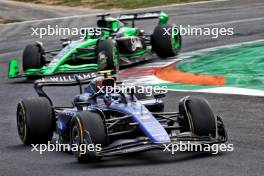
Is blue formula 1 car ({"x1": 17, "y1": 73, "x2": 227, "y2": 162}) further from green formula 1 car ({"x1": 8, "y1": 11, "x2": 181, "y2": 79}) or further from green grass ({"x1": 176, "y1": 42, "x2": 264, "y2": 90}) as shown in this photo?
green formula 1 car ({"x1": 8, "y1": 11, "x2": 181, "y2": 79})

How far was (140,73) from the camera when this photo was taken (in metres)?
19.7

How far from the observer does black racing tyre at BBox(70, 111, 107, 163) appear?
33.8ft

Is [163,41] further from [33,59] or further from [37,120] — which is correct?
[37,120]

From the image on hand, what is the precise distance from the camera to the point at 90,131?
33.9 ft

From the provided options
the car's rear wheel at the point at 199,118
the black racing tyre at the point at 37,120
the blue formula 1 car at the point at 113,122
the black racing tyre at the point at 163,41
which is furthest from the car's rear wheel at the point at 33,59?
the car's rear wheel at the point at 199,118

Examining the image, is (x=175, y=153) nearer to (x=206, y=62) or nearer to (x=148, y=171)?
(x=148, y=171)

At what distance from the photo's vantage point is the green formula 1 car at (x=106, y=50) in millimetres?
19797

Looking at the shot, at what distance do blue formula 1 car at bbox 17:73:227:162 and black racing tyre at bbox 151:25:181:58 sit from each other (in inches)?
370

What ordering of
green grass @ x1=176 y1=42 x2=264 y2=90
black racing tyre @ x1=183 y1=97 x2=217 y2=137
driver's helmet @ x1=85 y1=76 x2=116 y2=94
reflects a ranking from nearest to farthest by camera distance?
black racing tyre @ x1=183 y1=97 x2=217 y2=137 → driver's helmet @ x1=85 y1=76 x2=116 y2=94 → green grass @ x1=176 y1=42 x2=264 y2=90

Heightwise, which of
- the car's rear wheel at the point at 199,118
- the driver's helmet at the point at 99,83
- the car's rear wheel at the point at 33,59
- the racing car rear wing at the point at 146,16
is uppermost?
the racing car rear wing at the point at 146,16

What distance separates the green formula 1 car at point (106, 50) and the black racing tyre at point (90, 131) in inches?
335

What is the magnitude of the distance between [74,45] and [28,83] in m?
1.45

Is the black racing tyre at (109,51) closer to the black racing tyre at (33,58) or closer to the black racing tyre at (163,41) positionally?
the black racing tyre at (33,58)

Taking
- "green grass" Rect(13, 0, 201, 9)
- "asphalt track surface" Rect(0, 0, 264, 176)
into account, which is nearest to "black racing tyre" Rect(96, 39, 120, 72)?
"asphalt track surface" Rect(0, 0, 264, 176)
